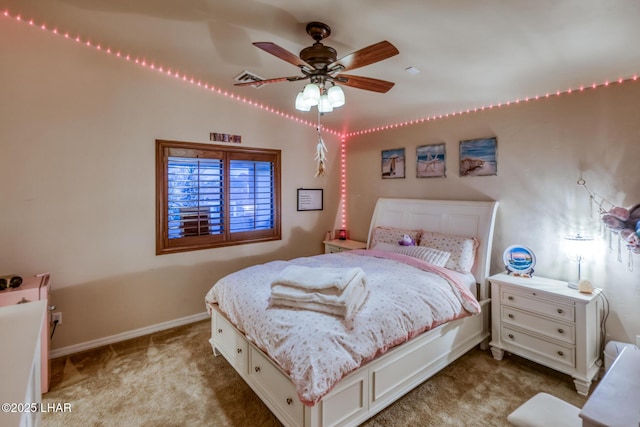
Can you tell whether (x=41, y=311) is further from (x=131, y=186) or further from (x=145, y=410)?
(x=131, y=186)

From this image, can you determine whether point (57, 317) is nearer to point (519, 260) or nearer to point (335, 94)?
point (335, 94)

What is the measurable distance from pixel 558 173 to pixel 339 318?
244 centimetres

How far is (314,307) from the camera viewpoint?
189cm

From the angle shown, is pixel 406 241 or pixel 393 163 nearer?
pixel 406 241

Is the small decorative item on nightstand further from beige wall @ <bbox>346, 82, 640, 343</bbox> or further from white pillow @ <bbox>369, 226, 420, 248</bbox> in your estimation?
white pillow @ <bbox>369, 226, 420, 248</bbox>

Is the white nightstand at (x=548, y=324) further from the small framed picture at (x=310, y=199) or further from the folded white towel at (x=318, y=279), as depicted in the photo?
the small framed picture at (x=310, y=199)

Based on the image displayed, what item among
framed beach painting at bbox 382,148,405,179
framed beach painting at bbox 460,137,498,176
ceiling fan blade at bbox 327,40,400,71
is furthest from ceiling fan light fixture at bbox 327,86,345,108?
framed beach painting at bbox 382,148,405,179

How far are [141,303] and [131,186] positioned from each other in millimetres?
1270

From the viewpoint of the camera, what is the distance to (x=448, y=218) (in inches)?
132

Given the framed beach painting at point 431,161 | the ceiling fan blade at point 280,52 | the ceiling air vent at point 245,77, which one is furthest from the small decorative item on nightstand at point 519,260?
the ceiling air vent at point 245,77

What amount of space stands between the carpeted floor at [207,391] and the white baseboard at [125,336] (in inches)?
3.3

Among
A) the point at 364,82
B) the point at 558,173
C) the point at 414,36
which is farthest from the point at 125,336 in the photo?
the point at 558,173

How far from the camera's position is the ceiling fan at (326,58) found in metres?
1.81

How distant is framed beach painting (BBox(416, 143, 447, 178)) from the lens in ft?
11.6
